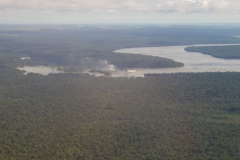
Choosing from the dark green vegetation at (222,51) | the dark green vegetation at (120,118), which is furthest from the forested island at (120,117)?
the dark green vegetation at (222,51)

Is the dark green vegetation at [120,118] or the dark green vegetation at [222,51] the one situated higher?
the dark green vegetation at [222,51]

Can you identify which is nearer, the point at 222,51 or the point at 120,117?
the point at 120,117

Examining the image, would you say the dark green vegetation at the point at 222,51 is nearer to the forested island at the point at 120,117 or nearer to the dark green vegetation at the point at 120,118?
the forested island at the point at 120,117

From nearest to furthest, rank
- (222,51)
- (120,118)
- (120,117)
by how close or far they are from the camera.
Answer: (120,118) → (120,117) → (222,51)

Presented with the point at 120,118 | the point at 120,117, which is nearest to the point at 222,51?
the point at 120,117

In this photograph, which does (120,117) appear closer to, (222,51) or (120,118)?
(120,118)

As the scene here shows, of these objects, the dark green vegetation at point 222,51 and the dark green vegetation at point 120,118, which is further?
the dark green vegetation at point 222,51

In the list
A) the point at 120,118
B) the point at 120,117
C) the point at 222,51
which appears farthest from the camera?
the point at 222,51

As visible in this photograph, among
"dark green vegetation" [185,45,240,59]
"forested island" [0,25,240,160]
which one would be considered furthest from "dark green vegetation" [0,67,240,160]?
"dark green vegetation" [185,45,240,59]
